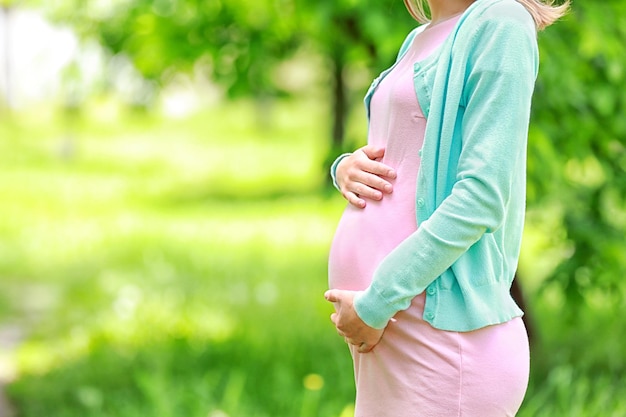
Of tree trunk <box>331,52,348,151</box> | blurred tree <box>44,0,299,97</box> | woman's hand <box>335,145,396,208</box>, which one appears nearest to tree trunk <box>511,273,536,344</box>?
blurred tree <box>44,0,299,97</box>

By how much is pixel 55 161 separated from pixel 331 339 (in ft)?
53.7

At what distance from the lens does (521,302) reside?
4770 millimetres

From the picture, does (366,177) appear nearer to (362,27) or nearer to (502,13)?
(502,13)

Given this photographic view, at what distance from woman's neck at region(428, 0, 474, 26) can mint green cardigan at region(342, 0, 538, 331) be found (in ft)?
0.31

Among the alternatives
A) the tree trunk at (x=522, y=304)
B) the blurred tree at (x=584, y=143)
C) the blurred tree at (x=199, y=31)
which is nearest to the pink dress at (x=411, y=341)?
the blurred tree at (x=584, y=143)

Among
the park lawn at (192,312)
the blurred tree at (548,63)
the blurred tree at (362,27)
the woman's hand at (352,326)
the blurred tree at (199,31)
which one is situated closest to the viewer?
the woman's hand at (352,326)

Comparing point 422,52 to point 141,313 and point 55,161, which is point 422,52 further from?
point 55,161

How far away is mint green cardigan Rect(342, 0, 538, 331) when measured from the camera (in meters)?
→ 1.59

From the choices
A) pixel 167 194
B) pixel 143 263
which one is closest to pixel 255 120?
pixel 167 194

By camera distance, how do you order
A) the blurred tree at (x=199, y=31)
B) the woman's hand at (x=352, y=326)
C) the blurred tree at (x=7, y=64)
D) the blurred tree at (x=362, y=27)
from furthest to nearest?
the blurred tree at (x=7, y=64) → the blurred tree at (x=199, y=31) → the blurred tree at (x=362, y=27) → the woman's hand at (x=352, y=326)

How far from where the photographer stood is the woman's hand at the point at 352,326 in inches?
67.5

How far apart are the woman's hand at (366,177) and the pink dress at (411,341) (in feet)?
0.05

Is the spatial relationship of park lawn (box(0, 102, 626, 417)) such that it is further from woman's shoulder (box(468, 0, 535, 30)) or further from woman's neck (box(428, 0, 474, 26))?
woman's shoulder (box(468, 0, 535, 30))

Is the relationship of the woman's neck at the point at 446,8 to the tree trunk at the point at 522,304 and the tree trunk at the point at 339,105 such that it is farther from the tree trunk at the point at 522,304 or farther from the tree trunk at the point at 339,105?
the tree trunk at the point at 339,105
